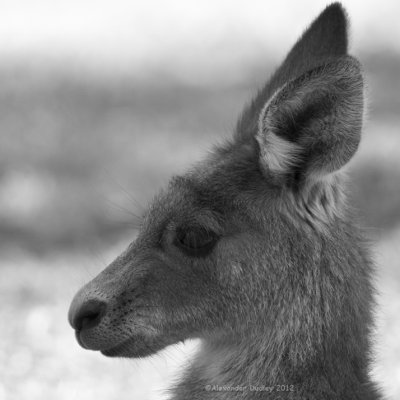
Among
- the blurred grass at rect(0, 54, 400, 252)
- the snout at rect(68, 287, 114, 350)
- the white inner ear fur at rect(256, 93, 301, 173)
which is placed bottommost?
the blurred grass at rect(0, 54, 400, 252)

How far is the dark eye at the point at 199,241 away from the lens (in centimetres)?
393

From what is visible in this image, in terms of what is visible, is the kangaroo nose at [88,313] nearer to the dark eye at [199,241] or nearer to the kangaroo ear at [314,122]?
the dark eye at [199,241]

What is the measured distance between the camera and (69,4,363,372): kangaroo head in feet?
12.5

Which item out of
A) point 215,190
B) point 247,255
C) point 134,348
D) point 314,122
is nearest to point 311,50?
point 314,122

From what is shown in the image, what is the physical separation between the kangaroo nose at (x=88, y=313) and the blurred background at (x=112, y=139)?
0.42 m

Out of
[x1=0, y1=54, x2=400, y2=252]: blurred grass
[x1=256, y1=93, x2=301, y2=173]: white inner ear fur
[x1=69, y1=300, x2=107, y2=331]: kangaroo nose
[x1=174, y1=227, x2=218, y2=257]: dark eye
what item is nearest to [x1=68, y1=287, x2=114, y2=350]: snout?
[x1=69, y1=300, x2=107, y2=331]: kangaroo nose

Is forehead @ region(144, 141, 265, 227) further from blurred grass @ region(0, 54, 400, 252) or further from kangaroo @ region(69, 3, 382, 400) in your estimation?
blurred grass @ region(0, 54, 400, 252)

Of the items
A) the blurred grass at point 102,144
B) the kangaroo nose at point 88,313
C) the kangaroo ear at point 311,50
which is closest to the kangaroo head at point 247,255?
the kangaroo nose at point 88,313

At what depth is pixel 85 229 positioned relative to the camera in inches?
275

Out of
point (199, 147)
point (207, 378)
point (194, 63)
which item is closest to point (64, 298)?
point (199, 147)

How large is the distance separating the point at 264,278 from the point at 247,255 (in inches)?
4.4

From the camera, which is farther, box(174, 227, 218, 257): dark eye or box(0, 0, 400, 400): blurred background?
box(0, 0, 400, 400): blurred background

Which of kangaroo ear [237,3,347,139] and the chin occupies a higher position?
kangaroo ear [237,3,347,139]

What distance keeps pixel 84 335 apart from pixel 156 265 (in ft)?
1.26
